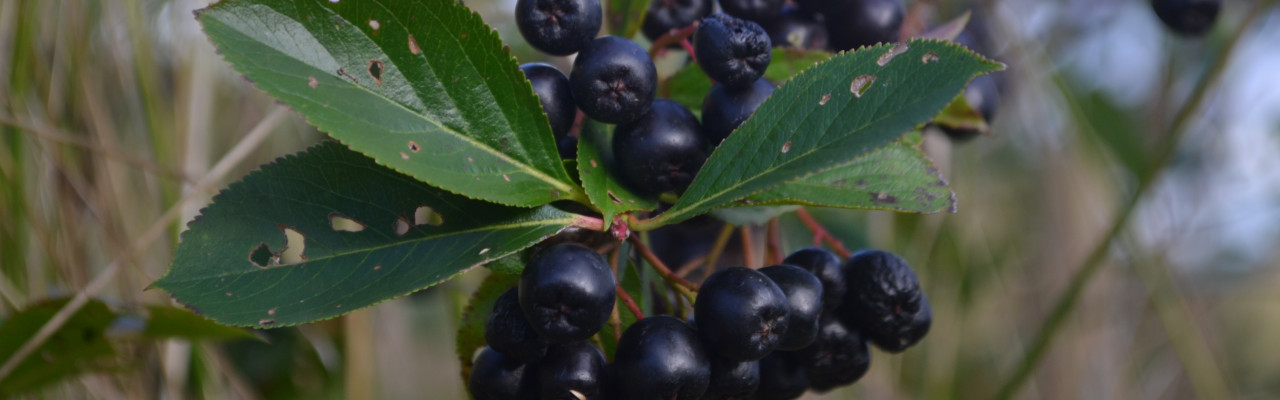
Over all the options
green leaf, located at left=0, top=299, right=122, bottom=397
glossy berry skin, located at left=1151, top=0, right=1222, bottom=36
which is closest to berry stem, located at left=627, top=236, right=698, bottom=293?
green leaf, located at left=0, top=299, right=122, bottom=397

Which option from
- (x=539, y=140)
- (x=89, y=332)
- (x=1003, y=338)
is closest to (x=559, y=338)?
(x=539, y=140)

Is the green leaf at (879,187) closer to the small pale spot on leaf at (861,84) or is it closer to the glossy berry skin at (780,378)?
the small pale spot on leaf at (861,84)

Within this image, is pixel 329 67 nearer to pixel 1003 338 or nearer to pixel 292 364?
pixel 292 364

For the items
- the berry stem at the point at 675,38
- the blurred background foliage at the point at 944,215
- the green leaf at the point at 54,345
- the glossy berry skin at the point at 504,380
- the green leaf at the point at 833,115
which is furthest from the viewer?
the blurred background foliage at the point at 944,215

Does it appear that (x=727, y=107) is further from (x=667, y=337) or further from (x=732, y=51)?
(x=667, y=337)

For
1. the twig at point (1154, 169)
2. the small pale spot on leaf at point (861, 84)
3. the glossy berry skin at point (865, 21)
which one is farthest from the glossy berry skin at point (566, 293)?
the twig at point (1154, 169)

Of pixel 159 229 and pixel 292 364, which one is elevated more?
pixel 159 229

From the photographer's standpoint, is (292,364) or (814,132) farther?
(292,364)

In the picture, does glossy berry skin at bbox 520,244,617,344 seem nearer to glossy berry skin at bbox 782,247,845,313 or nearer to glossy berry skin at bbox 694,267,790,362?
glossy berry skin at bbox 694,267,790,362

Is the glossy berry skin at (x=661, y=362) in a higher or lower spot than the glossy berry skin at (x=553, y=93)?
lower
